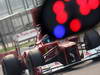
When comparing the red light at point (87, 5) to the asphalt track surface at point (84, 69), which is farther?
the asphalt track surface at point (84, 69)

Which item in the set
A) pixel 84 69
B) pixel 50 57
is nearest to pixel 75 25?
pixel 84 69

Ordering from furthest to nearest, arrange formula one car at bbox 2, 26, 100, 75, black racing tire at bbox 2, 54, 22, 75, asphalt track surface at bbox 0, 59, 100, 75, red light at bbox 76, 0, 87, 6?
black racing tire at bbox 2, 54, 22, 75, formula one car at bbox 2, 26, 100, 75, asphalt track surface at bbox 0, 59, 100, 75, red light at bbox 76, 0, 87, 6

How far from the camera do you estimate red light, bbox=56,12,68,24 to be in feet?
4.42

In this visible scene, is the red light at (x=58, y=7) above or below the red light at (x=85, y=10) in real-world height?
above

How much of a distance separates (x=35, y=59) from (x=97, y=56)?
6.36 feet

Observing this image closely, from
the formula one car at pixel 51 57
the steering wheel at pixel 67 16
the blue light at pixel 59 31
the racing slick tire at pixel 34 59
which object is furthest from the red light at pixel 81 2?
the formula one car at pixel 51 57

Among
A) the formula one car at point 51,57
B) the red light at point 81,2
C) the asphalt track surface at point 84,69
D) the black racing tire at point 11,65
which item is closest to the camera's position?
the red light at point 81,2

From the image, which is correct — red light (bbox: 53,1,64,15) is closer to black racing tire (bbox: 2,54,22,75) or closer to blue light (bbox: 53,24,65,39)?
blue light (bbox: 53,24,65,39)

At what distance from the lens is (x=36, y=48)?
28.9ft

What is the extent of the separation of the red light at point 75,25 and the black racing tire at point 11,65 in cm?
783

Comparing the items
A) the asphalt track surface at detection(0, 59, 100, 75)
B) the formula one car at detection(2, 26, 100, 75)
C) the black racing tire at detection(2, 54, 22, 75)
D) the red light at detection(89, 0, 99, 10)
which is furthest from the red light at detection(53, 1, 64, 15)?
the black racing tire at detection(2, 54, 22, 75)

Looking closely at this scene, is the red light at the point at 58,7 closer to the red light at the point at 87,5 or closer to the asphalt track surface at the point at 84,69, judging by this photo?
the red light at the point at 87,5

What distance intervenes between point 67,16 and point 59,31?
0.08 meters

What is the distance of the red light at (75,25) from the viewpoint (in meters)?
1.37
